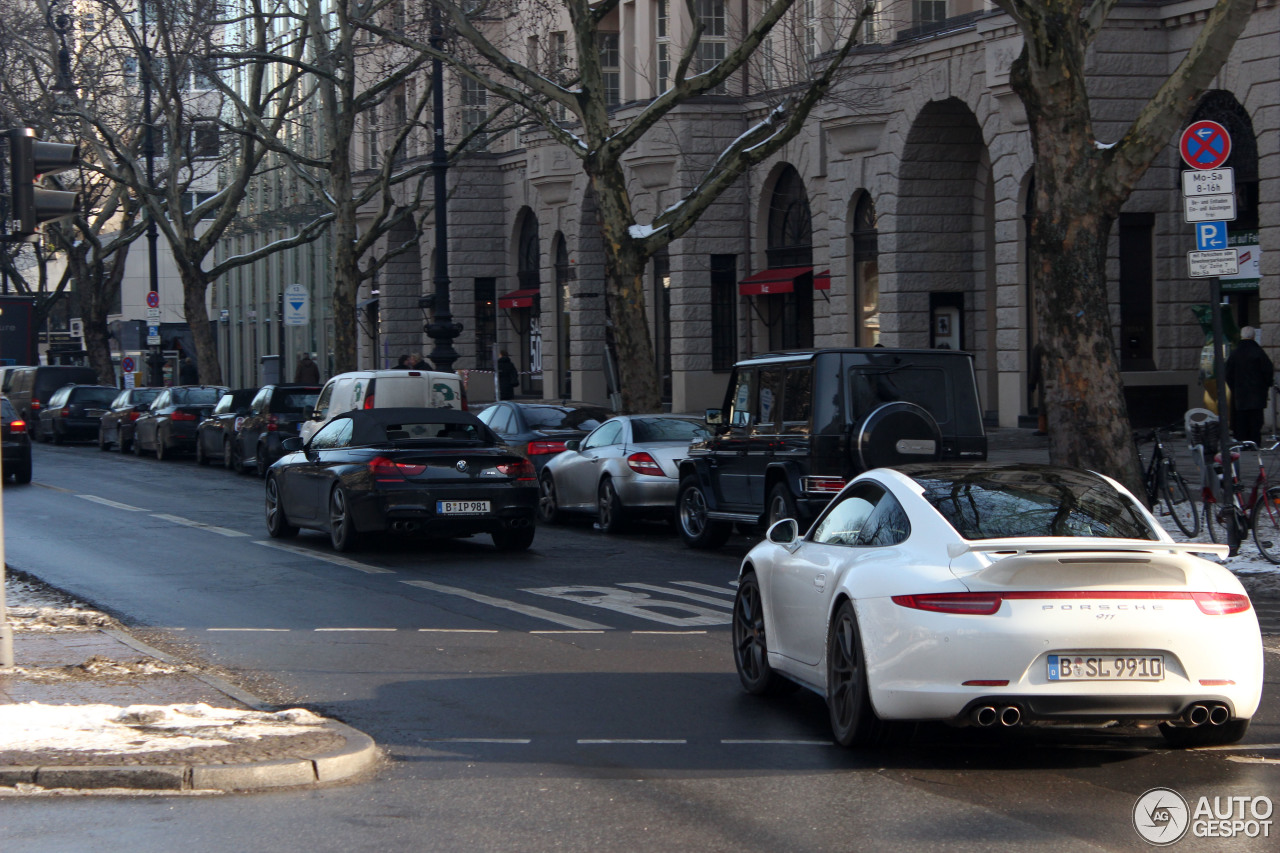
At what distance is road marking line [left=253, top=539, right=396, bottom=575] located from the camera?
14.9m

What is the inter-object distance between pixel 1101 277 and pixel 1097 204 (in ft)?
2.34

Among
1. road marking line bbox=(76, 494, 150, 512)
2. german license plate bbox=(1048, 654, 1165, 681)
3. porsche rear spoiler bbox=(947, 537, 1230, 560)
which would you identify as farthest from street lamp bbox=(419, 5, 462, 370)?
german license plate bbox=(1048, 654, 1165, 681)

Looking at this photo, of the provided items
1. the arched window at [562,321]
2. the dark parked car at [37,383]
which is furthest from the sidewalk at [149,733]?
the arched window at [562,321]

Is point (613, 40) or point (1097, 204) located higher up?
point (613, 40)

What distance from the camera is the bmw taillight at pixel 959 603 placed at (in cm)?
675

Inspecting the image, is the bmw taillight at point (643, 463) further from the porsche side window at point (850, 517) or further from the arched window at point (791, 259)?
the arched window at point (791, 259)

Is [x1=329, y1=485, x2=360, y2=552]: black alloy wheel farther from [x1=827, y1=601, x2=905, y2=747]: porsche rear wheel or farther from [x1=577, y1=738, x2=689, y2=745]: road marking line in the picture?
[x1=827, y1=601, x2=905, y2=747]: porsche rear wheel

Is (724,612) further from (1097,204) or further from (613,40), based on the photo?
(613,40)

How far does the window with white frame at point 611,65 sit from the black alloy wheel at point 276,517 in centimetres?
2621

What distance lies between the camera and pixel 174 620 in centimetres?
1198

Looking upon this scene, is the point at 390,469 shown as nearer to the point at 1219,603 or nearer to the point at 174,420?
the point at 1219,603

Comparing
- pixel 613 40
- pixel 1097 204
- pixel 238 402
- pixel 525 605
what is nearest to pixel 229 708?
pixel 525 605

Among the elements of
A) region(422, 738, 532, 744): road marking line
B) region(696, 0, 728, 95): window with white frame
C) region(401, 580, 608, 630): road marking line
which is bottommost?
region(401, 580, 608, 630): road marking line

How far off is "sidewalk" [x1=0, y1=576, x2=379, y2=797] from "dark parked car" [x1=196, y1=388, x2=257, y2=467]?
68.4 feet
